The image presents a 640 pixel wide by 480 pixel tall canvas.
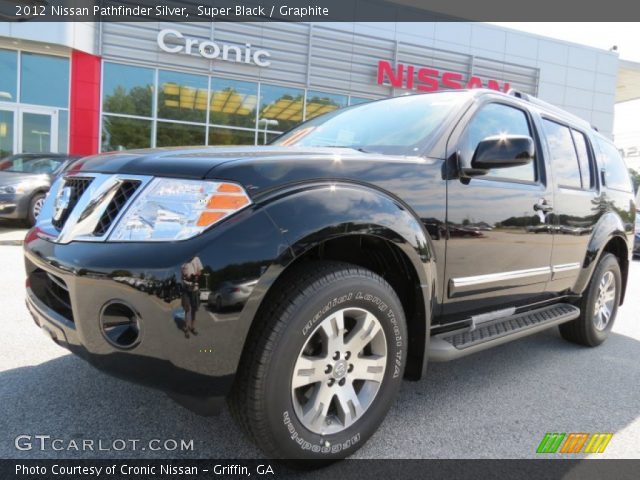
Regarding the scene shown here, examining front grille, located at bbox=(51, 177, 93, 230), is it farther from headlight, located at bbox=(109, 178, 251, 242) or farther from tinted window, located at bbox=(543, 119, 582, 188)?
tinted window, located at bbox=(543, 119, 582, 188)

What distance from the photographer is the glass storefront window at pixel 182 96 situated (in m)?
14.7

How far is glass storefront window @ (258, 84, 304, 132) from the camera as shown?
15758 mm

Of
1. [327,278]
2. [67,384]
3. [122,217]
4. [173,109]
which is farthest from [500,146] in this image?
[173,109]

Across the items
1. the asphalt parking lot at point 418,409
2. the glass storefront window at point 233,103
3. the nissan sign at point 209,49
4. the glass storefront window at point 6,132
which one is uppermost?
the nissan sign at point 209,49

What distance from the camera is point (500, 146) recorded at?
2.43 m

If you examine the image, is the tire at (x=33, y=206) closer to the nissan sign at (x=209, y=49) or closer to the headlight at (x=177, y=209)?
the nissan sign at (x=209, y=49)

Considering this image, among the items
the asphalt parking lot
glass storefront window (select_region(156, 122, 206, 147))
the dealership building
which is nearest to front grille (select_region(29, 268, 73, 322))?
the asphalt parking lot

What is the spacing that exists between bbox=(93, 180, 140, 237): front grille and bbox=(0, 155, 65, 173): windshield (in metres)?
8.60

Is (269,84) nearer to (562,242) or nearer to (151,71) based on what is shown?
(151,71)

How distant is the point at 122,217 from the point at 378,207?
1037 mm

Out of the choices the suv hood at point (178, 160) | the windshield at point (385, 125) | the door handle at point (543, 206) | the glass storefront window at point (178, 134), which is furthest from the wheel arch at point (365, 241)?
the glass storefront window at point (178, 134)

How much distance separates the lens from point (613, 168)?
14.4 ft

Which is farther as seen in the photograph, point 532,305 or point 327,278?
point 532,305

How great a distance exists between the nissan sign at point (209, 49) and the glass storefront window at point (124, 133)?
239 cm
